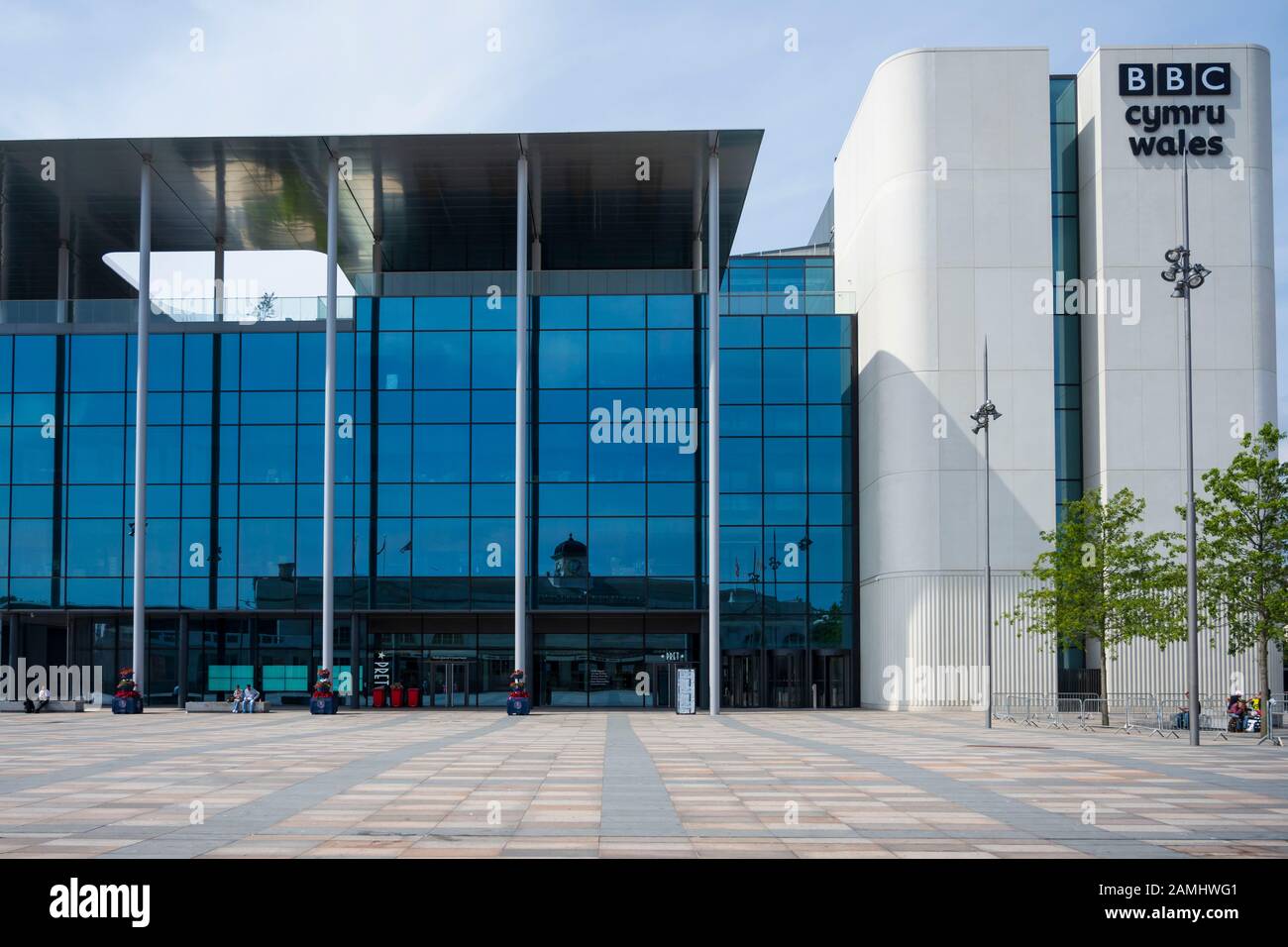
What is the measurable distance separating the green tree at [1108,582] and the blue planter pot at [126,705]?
2963 centimetres

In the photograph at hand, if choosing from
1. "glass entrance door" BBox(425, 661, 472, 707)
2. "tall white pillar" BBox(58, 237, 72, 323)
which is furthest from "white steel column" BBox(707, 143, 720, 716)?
"tall white pillar" BBox(58, 237, 72, 323)

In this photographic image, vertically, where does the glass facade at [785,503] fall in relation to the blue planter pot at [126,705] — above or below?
above

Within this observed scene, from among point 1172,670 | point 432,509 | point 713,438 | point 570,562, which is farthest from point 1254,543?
point 432,509

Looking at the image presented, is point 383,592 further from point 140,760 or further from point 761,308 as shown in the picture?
point 140,760

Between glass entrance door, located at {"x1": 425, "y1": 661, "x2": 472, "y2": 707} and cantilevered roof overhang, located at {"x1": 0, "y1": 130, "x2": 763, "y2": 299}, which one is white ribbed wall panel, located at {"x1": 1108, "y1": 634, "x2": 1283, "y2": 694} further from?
glass entrance door, located at {"x1": 425, "y1": 661, "x2": 472, "y2": 707}

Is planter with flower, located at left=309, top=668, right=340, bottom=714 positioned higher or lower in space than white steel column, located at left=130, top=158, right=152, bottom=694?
lower

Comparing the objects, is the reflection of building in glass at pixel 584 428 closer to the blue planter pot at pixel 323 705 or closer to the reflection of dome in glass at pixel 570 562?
the reflection of dome in glass at pixel 570 562

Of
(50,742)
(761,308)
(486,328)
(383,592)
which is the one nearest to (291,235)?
(486,328)

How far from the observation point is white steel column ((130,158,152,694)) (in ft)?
151

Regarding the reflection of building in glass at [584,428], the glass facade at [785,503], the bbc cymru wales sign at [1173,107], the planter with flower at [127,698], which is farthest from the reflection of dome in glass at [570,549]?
the bbc cymru wales sign at [1173,107]

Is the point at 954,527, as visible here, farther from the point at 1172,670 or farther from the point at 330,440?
the point at 330,440

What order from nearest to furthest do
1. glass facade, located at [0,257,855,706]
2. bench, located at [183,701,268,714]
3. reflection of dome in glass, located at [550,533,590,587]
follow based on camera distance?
bench, located at [183,701,268,714], reflection of dome in glass, located at [550,533,590,587], glass facade, located at [0,257,855,706]

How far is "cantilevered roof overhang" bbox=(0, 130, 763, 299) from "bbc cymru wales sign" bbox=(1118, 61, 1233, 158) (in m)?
14.5

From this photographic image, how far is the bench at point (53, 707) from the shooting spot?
44.9 meters
